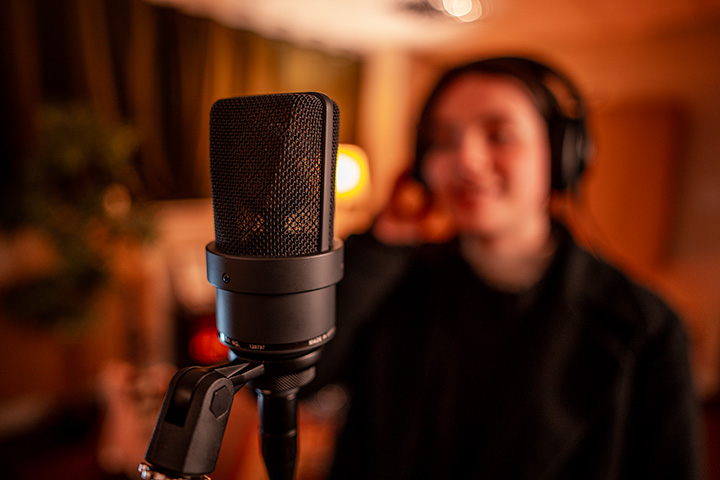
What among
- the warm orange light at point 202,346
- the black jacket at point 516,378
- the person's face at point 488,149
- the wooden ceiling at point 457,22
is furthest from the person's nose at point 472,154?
the warm orange light at point 202,346

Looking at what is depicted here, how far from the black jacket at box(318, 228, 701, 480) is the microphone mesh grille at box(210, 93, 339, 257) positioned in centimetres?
51

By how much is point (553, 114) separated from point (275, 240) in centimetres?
75

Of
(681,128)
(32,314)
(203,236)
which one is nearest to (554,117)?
(32,314)

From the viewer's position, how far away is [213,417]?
0.25 meters

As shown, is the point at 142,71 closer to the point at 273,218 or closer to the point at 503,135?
the point at 503,135

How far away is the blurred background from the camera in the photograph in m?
1.69

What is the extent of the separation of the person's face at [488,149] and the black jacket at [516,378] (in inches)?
7.0

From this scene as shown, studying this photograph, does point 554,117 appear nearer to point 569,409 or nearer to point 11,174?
point 569,409

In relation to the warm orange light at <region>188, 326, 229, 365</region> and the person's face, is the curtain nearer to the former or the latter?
the warm orange light at <region>188, 326, 229, 365</region>

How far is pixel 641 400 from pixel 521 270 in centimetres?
33

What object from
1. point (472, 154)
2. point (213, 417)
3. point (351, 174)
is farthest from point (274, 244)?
point (351, 174)

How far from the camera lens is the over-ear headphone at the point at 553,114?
30.3 inches

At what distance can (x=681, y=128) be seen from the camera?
9.97 feet

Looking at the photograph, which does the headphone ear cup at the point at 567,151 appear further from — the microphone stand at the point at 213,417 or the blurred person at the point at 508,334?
the microphone stand at the point at 213,417
